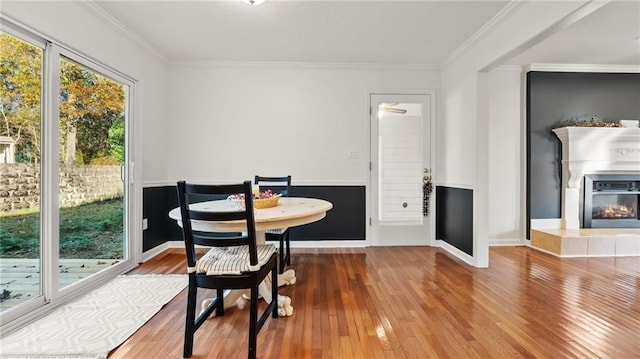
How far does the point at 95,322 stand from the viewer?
1.96m

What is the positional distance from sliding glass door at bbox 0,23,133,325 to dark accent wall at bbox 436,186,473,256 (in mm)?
3609

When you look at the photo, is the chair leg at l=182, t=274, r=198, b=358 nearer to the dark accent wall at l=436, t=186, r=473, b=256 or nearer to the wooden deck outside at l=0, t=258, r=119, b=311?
the wooden deck outside at l=0, t=258, r=119, b=311

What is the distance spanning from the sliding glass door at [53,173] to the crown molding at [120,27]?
0.41 meters

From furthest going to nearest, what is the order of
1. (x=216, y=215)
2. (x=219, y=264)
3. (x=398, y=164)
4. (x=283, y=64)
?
(x=398, y=164)
(x=283, y=64)
(x=219, y=264)
(x=216, y=215)

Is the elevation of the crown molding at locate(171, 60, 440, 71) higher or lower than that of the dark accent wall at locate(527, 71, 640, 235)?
higher

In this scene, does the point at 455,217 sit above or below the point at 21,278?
above

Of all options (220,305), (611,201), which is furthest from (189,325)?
(611,201)

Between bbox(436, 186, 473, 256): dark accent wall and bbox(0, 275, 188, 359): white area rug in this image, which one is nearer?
bbox(0, 275, 188, 359): white area rug

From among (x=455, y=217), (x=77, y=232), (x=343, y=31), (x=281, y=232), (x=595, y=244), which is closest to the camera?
→ (x=77, y=232)

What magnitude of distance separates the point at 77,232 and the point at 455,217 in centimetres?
380

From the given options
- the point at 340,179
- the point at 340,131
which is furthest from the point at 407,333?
the point at 340,131

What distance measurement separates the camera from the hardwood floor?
1.66 meters

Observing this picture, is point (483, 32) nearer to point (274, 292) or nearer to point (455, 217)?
point (455, 217)

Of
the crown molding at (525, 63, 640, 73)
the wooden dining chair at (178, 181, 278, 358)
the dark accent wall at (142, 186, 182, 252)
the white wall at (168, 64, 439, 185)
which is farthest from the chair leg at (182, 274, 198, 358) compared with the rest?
the crown molding at (525, 63, 640, 73)
